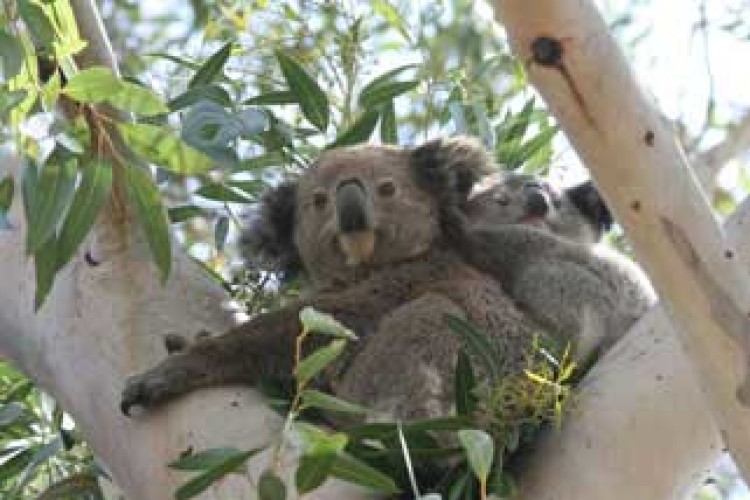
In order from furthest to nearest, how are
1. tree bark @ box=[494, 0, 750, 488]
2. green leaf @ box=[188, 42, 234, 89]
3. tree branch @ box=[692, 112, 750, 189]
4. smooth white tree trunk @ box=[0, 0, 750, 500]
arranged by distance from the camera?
1. tree branch @ box=[692, 112, 750, 189]
2. green leaf @ box=[188, 42, 234, 89]
3. smooth white tree trunk @ box=[0, 0, 750, 500]
4. tree bark @ box=[494, 0, 750, 488]

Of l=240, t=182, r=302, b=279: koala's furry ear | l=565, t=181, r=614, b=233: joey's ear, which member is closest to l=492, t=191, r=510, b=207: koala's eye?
l=565, t=181, r=614, b=233: joey's ear

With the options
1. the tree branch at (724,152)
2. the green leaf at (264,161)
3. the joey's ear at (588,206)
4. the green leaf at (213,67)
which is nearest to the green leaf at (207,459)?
the green leaf at (264,161)

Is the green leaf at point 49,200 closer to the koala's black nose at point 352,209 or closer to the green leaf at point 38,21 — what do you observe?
the green leaf at point 38,21

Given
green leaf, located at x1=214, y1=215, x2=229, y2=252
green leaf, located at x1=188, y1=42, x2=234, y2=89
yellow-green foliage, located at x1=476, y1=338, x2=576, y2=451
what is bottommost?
yellow-green foliage, located at x1=476, y1=338, x2=576, y2=451

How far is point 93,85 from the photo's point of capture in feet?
9.13

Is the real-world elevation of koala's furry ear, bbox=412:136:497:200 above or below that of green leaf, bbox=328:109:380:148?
below

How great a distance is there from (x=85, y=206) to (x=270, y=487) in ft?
2.86

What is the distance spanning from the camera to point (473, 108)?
4164mm

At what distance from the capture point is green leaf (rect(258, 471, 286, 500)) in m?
2.31

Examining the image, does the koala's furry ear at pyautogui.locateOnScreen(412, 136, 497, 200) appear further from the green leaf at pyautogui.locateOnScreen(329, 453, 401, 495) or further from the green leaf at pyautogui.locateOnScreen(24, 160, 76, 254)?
the green leaf at pyautogui.locateOnScreen(329, 453, 401, 495)

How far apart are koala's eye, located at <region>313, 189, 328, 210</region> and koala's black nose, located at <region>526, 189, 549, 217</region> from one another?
663 mm

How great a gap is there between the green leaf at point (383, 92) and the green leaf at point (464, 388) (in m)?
1.22

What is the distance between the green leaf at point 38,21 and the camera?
2959 millimetres

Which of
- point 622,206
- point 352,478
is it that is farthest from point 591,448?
point 622,206
